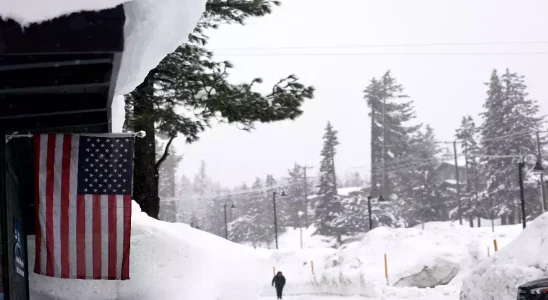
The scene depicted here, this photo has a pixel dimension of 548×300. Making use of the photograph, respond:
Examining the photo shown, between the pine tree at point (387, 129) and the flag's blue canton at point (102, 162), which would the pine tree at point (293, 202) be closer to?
the pine tree at point (387, 129)

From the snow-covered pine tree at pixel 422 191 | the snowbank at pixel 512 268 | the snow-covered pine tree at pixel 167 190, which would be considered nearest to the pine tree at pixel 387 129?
the snow-covered pine tree at pixel 422 191

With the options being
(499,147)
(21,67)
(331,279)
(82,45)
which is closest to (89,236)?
(21,67)

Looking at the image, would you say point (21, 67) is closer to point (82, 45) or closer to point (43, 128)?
point (82, 45)

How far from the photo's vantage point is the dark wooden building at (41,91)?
4.31 m

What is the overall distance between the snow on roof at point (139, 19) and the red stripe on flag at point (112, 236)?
1.41 m

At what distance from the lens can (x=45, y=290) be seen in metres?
7.82

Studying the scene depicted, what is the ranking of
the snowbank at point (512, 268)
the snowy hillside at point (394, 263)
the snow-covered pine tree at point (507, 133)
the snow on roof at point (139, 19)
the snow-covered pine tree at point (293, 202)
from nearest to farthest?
the snow on roof at point (139, 19) < the snowbank at point (512, 268) < the snowy hillside at point (394, 263) < the snow-covered pine tree at point (507, 133) < the snow-covered pine tree at point (293, 202)

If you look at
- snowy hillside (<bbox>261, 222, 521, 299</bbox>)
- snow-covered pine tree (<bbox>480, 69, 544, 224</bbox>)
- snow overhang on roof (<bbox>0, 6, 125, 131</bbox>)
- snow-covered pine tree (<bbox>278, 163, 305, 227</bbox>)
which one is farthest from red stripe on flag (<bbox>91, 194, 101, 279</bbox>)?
snow-covered pine tree (<bbox>278, 163, 305, 227</bbox>)

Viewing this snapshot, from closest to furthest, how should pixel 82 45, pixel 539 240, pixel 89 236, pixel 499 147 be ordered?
pixel 82 45 → pixel 89 236 → pixel 539 240 → pixel 499 147

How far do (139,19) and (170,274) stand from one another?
14.5 ft

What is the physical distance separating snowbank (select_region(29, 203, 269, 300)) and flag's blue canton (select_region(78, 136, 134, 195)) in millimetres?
1709

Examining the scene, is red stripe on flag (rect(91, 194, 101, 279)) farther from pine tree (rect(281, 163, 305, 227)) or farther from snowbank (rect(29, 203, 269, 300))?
pine tree (rect(281, 163, 305, 227))

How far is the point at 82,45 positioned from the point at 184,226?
20.5ft

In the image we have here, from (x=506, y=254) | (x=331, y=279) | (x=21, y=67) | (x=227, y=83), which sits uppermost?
(x=227, y=83)
